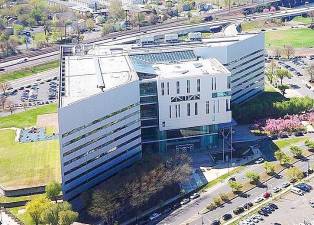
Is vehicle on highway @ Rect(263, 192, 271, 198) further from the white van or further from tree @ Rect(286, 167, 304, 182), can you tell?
tree @ Rect(286, 167, 304, 182)

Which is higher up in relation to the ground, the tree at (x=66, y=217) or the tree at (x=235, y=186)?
the tree at (x=66, y=217)

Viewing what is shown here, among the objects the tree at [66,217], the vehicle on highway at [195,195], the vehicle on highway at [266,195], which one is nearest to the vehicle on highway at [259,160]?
the vehicle on highway at [266,195]

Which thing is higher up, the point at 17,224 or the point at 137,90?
the point at 137,90

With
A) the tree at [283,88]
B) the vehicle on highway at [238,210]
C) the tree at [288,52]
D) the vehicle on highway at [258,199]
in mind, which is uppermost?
the tree at [288,52]

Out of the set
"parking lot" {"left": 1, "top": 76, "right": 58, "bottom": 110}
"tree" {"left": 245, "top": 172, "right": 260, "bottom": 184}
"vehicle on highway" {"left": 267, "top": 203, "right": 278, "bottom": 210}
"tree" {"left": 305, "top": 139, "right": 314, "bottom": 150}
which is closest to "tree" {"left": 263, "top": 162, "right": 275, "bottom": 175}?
"tree" {"left": 245, "top": 172, "right": 260, "bottom": 184}

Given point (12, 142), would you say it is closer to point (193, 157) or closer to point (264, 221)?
point (193, 157)

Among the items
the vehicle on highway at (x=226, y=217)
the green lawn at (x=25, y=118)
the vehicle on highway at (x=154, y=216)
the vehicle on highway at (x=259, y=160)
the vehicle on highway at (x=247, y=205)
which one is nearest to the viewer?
the vehicle on highway at (x=226, y=217)

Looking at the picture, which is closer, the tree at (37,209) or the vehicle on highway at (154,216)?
the tree at (37,209)

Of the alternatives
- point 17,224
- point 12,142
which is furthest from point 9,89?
point 17,224

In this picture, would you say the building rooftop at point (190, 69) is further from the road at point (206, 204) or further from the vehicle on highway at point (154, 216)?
the vehicle on highway at point (154, 216)
